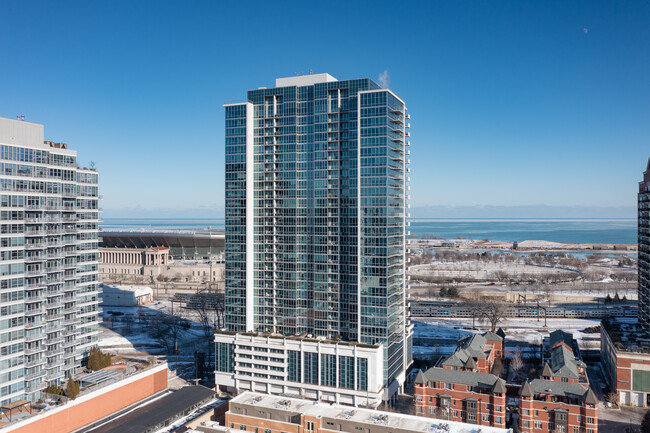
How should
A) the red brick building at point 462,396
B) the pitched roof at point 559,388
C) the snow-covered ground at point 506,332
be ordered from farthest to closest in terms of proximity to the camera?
the snow-covered ground at point 506,332
the red brick building at point 462,396
the pitched roof at point 559,388

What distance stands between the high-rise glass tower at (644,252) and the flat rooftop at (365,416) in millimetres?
40606

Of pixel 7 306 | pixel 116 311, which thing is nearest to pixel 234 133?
pixel 7 306

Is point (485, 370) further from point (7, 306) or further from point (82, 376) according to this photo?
point (7, 306)

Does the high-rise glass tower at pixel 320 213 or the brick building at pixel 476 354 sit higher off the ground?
the high-rise glass tower at pixel 320 213

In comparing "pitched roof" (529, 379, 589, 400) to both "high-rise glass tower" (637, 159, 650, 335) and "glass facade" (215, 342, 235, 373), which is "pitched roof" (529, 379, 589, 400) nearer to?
"high-rise glass tower" (637, 159, 650, 335)

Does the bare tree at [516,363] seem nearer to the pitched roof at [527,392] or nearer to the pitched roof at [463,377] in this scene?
the pitched roof at [463,377]

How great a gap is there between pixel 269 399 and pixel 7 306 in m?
30.0

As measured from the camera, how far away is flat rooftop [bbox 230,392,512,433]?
46.4 meters

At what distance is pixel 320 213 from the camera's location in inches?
2606

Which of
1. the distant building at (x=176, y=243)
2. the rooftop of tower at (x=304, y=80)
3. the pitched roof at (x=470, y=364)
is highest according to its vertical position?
the rooftop of tower at (x=304, y=80)

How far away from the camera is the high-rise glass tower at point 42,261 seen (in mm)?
51750

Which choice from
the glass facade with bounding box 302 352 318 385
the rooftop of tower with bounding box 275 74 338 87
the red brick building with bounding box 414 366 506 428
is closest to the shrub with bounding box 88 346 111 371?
the glass facade with bounding box 302 352 318 385

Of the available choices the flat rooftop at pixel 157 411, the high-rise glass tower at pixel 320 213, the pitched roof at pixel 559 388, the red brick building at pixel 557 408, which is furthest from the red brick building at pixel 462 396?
the flat rooftop at pixel 157 411

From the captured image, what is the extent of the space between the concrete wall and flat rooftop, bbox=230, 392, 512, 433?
14.8 m
